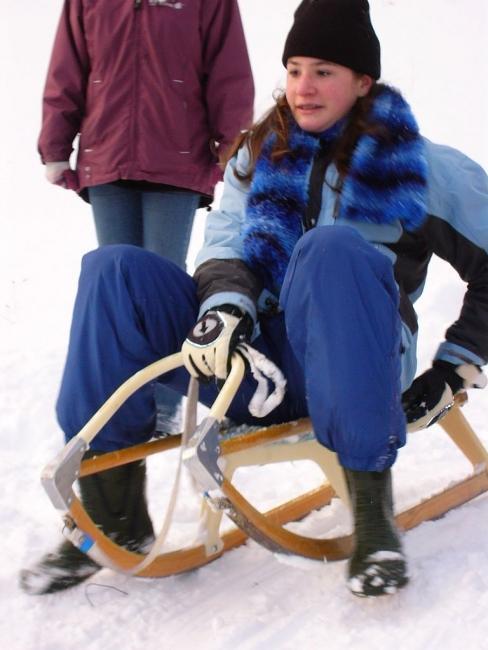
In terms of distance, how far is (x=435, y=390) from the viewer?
1.84 m

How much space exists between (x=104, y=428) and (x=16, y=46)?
7705 mm

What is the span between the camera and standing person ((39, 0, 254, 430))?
239 cm

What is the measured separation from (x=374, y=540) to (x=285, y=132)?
0.91 m

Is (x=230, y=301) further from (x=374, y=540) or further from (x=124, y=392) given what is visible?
(x=374, y=540)

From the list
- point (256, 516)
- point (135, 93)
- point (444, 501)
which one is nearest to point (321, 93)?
point (135, 93)

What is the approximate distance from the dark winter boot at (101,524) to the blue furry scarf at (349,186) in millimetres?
532

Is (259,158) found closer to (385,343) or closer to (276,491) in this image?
(385,343)

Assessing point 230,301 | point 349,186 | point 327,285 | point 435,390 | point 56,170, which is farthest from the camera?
point 56,170

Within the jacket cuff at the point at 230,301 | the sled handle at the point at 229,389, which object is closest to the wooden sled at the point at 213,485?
the sled handle at the point at 229,389

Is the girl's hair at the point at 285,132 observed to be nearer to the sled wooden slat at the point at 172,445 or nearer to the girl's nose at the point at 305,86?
the girl's nose at the point at 305,86

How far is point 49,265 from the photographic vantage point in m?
4.99

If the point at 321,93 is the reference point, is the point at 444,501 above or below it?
below

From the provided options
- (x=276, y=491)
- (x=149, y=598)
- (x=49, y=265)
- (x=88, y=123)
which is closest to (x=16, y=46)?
(x=49, y=265)

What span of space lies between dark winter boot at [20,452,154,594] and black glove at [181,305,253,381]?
0.30 m
